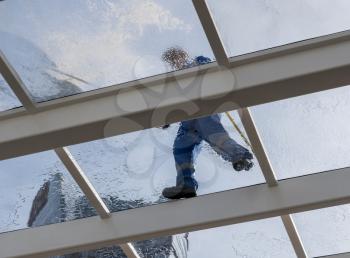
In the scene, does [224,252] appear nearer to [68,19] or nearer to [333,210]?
[333,210]

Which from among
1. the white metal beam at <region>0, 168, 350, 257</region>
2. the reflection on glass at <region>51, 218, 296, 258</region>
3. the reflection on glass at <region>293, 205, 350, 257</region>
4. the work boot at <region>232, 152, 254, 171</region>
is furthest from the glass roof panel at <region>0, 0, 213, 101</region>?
the reflection on glass at <region>293, 205, 350, 257</region>

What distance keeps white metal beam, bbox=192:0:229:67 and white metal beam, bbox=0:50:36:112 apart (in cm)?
154

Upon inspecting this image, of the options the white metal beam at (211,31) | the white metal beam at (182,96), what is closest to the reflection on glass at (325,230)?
the white metal beam at (182,96)

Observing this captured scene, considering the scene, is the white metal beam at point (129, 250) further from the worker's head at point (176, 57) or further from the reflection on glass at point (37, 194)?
the worker's head at point (176, 57)

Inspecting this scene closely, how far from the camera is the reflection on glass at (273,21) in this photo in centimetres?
550

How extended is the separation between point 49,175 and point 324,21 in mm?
3111

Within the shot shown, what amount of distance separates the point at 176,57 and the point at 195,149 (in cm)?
127

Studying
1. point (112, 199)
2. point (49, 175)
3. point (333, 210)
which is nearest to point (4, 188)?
point (49, 175)

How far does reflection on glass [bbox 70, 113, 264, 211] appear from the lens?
6754mm

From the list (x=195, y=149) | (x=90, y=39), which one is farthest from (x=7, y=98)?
(x=195, y=149)

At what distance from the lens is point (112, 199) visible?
7.40 metres

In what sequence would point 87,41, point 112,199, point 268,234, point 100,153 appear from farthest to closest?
point 268,234, point 112,199, point 100,153, point 87,41

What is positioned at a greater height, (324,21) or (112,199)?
(112,199)

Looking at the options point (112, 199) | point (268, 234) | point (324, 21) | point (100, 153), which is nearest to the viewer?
point (324, 21)
